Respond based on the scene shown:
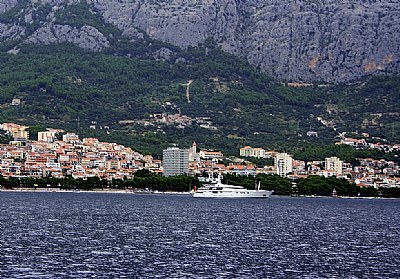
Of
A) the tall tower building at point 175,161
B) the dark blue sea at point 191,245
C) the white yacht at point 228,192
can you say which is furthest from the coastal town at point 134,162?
the dark blue sea at point 191,245

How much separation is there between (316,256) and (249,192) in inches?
3482

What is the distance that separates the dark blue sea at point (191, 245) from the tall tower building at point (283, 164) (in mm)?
77889

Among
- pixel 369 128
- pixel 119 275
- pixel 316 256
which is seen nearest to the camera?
pixel 119 275

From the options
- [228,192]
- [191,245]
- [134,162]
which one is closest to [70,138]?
[134,162]

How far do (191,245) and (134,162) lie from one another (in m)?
116

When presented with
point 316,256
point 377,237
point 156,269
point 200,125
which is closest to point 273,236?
point 377,237

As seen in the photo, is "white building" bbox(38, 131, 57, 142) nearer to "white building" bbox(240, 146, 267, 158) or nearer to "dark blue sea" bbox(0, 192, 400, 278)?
"white building" bbox(240, 146, 267, 158)

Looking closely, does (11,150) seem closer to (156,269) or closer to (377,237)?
(377,237)

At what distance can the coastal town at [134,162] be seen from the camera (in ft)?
547

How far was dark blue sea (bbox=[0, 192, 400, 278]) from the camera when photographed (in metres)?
47.4

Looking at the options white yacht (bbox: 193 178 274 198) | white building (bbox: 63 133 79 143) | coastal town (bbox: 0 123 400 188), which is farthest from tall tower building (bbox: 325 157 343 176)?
white building (bbox: 63 133 79 143)

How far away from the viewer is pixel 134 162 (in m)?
174

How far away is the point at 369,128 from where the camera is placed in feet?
647

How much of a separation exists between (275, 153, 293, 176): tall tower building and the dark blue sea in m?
77.9
